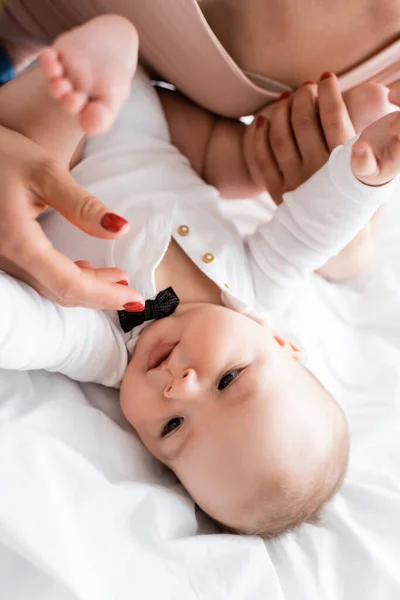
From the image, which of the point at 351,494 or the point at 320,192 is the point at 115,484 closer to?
the point at 351,494

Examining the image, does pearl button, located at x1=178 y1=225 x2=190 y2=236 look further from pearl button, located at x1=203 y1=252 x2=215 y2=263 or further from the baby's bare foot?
the baby's bare foot

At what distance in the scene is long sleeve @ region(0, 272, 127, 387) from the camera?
2.15 feet

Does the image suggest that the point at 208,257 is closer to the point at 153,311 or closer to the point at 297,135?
the point at 153,311

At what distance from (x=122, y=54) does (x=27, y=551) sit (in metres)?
0.55

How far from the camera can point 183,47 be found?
0.89 m

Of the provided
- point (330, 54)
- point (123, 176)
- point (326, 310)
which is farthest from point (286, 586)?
point (330, 54)

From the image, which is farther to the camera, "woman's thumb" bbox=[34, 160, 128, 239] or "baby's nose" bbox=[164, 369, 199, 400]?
"baby's nose" bbox=[164, 369, 199, 400]

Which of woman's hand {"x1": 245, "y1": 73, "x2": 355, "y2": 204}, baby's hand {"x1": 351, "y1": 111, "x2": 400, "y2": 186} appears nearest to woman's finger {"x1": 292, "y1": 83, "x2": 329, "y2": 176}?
woman's hand {"x1": 245, "y1": 73, "x2": 355, "y2": 204}

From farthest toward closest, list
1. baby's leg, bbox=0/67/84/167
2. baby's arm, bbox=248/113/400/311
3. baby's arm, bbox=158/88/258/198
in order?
baby's arm, bbox=158/88/258/198 < baby's arm, bbox=248/113/400/311 < baby's leg, bbox=0/67/84/167

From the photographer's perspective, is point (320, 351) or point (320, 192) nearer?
point (320, 192)

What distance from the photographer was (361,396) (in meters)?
1.06

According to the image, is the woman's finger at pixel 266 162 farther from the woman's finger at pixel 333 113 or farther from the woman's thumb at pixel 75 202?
the woman's thumb at pixel 75 202

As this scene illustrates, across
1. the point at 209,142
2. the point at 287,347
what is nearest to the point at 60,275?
the point at 287,347

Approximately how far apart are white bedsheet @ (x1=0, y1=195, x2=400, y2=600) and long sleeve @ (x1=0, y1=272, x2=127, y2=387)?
46 millimetres
